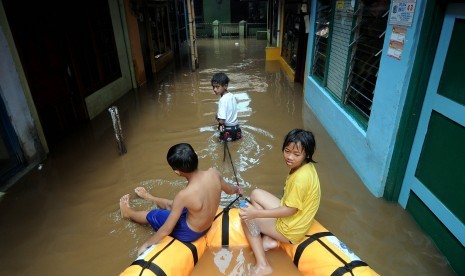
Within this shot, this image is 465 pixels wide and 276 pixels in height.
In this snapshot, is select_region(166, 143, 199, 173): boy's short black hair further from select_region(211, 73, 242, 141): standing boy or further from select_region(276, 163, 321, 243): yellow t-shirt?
select_region(211, 73, 242, 141): standing boy

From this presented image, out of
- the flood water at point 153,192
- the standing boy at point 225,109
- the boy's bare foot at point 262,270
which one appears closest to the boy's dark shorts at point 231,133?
the standing boy at point 225,109

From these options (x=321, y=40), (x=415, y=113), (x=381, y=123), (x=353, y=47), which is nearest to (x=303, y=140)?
(x=415, y=113)

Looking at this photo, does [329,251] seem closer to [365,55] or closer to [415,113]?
[415,113]

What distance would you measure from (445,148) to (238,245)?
1.94 metres

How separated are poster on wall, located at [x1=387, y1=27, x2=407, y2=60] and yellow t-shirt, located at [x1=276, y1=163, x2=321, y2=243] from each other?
60.2 inches

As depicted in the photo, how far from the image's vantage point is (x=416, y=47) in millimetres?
2510

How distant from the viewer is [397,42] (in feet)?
9.05

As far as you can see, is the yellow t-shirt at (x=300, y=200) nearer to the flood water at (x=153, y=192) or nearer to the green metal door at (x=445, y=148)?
the flood water at (x=153, y=192)

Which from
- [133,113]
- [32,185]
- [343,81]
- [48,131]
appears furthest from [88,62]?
[343,81]

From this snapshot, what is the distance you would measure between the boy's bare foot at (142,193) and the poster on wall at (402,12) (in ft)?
10.2

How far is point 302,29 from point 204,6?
14.3 meters

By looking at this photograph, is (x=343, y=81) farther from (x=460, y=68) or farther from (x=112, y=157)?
(x=112, y=157)

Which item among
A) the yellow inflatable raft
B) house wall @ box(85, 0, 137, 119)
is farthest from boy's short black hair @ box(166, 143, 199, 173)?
house wall @ box(85, 0, 137, 119)

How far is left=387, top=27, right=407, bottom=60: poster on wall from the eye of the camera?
267cm
